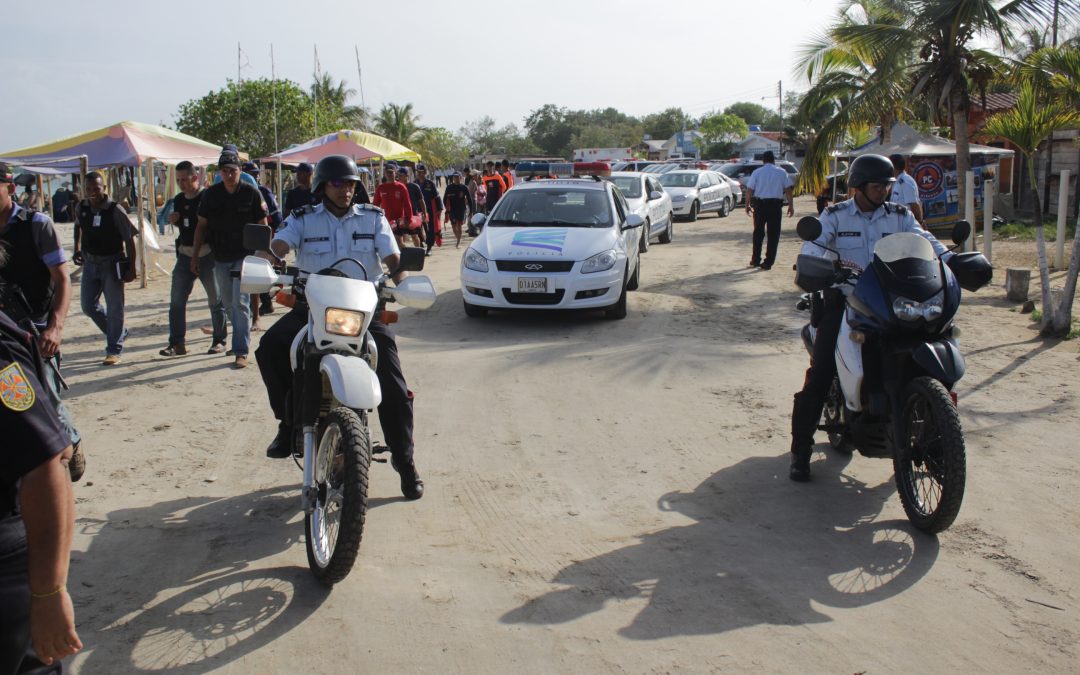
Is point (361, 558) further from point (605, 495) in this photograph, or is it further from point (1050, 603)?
point (1050, 603)

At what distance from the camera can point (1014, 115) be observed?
1223 cm

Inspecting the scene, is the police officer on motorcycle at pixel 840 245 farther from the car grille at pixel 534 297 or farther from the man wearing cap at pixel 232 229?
the man wearing cap at pixel 232 229

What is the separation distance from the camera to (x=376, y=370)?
4977 millimetres

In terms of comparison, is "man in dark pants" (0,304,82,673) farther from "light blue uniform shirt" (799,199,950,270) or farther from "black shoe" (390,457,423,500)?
"light blue uniform shirt" (799,199,950,270)

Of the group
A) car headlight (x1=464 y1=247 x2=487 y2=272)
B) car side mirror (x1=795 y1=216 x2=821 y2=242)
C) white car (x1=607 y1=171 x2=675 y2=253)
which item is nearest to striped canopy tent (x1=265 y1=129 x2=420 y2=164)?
white car (x1=607 y1=171 x2=675 y2=253)

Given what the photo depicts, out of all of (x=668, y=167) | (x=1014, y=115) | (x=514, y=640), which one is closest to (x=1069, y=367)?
(x=1014, y=115)

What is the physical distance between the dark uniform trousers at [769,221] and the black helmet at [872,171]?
33.0 ft

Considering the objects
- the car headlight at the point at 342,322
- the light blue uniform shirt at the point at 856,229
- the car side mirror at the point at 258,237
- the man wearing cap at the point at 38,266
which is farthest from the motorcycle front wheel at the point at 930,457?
the man wearing cap at the point at 38,266

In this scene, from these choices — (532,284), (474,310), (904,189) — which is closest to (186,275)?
(474,310)

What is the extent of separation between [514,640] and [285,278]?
213 cm

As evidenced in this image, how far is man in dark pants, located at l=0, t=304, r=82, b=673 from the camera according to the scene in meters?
2.09

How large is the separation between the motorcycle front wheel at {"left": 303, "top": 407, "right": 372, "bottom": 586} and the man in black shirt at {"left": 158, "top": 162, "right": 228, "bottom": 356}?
5.46 meters

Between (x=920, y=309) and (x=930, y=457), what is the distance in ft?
2.42

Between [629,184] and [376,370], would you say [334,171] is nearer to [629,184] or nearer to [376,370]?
[376,370]
